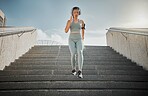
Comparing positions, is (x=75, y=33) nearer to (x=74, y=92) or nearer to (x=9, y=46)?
(x=74, y=92)

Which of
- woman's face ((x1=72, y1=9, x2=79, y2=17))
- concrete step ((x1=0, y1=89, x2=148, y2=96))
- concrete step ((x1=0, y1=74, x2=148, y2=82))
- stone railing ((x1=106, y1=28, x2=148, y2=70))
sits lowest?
concrete step ((x1=0, y1=89, x2=148, y2=96))

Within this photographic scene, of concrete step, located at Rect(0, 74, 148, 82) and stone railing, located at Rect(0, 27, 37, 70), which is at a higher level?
stone railing, located at Rect(0, 27, 37, 70)

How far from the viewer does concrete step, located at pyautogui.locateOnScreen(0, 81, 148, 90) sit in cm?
319

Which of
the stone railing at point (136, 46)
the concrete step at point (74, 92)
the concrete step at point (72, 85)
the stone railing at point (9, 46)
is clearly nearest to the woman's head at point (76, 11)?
the concrete step at point (72, 85)

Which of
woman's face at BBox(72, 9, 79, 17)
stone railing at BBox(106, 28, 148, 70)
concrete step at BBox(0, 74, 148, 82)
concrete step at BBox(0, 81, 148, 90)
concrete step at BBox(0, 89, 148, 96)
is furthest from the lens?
stone railing at BBox(106, 28, 148, 70)

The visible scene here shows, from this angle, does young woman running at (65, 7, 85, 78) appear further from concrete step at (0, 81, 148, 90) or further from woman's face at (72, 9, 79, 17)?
concrete step at (0, 81, 148, 90)

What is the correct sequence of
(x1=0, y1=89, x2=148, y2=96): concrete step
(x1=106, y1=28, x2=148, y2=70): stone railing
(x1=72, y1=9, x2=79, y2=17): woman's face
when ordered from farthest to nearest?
(x1=106, y1=28, x2=148, y2=70): stone railing → (x1=72, y1=9, x2=79, y2=17): woman's face → (x1=0, y1=89, x2=148, y2=96): concrete step

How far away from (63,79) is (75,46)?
30.2 inches

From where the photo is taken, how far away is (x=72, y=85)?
3.25m

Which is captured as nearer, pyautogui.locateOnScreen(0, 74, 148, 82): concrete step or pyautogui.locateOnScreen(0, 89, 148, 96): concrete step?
pyautogui.locateOnScreen(0, 89, 148, 96): concrete step

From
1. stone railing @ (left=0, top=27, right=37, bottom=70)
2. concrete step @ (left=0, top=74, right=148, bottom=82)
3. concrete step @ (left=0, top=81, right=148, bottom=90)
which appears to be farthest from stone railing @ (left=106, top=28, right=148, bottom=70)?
stone railing @ (left=0, top=27, right=37, bottom=70)

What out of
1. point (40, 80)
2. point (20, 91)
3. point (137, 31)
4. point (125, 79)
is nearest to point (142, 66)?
point (137, 31)

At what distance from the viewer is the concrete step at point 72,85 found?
319cm

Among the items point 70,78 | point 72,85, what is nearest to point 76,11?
point 70,78
